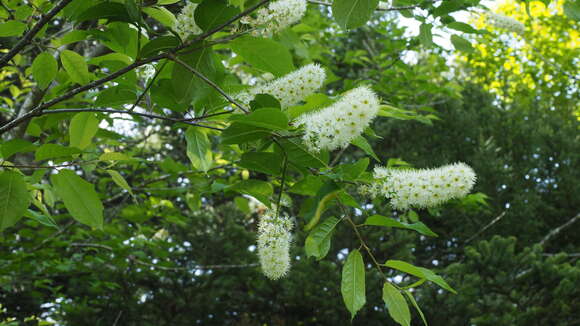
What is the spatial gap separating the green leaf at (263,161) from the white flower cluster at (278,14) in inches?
18.0

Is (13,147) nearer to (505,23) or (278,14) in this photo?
(278,14)

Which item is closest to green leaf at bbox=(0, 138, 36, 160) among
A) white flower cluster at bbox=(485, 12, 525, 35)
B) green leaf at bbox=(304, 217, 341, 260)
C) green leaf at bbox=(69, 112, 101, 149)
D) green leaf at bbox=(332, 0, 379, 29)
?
green leaf at bbox=(69, 112, 101, 149)

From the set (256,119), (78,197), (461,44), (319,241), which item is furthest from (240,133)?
(461,44)

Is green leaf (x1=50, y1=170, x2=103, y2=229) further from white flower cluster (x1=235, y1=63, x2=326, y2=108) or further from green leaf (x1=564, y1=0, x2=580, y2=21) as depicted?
green leaf (x1=564, y1=0, x2=580, y2=21)

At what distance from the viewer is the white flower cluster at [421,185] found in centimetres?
141

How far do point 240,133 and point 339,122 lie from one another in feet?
0.87

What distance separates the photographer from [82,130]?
5.18 feet

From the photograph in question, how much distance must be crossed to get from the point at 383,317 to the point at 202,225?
2.56 metres

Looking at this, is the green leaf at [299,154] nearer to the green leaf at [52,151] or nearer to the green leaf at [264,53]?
the green leaf at [264,53]

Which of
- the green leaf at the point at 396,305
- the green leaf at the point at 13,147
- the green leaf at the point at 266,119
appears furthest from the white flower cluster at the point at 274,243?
the green leaf at the point at 13,147

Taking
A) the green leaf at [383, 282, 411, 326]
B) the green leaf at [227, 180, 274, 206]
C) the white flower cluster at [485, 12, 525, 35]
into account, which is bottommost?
the white flower cluster at [485, 12, 525, 35]

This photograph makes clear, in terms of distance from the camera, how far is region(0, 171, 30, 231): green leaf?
1.23 meters

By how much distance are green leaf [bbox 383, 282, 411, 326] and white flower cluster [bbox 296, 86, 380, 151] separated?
1.46 feet

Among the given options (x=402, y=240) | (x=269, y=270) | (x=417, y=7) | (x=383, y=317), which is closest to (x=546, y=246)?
(x=402, y=240)
